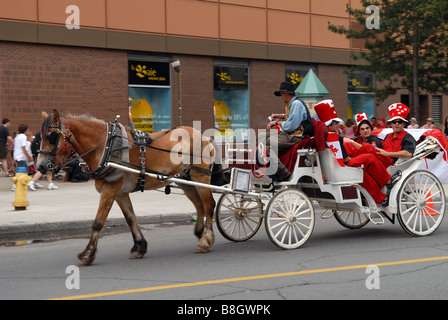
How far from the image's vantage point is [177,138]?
335 inches

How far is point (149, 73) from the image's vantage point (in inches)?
961

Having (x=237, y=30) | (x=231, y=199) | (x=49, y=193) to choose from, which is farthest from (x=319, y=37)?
(x=231, y=199)

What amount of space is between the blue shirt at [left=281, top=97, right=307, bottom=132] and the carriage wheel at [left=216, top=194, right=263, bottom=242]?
1171 millimetres

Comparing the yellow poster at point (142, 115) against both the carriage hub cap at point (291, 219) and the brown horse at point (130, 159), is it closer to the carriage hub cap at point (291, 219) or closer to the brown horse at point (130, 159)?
the brown horse at point (130, 159)

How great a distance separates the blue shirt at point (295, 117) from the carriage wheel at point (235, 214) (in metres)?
1.17

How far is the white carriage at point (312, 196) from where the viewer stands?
830 centimetres

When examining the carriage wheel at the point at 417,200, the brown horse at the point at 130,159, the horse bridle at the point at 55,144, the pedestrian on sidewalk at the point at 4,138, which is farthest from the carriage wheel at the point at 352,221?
the pedestrian on sidewalk at the point at 4,138

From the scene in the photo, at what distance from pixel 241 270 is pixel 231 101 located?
1996 centimetres

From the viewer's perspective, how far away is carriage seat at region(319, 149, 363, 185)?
8.74 m

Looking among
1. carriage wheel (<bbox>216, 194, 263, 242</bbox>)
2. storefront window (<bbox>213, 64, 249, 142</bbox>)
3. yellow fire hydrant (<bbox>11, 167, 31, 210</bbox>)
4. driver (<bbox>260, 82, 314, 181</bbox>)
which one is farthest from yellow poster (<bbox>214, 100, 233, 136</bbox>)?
driver (<bbox>260, 82, 314, 181</bbox>)

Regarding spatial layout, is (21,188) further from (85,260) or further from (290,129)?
(290,129)

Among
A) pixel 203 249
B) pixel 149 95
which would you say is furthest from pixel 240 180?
pixel 149 95

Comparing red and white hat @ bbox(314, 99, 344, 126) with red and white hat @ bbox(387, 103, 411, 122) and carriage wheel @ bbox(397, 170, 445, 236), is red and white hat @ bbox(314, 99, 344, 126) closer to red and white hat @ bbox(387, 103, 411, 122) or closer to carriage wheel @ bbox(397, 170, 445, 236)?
red and white hat @ bbox(387, 103, 411, 122)
